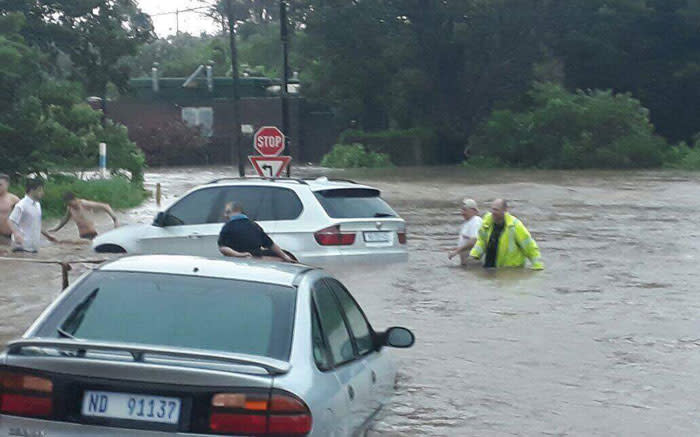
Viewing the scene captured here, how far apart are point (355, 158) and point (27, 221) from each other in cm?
4213

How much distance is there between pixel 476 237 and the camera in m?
18.0

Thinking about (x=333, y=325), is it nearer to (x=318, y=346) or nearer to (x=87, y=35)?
(x=318, y=346)

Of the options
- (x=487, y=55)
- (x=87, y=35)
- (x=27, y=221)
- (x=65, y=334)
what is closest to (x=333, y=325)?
(x=65, y=334)

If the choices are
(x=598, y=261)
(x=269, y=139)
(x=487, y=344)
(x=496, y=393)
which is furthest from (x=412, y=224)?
(x=496, y=393)

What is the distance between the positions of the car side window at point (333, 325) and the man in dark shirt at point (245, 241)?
598 centimetres

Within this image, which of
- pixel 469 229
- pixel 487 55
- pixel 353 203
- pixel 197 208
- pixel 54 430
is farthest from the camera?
pixel 487 55

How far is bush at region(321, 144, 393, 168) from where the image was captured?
58.5 metres

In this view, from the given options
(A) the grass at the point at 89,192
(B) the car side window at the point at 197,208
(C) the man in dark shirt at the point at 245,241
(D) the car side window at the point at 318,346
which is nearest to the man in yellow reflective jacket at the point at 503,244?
(B) the car side window at the point at 197,208

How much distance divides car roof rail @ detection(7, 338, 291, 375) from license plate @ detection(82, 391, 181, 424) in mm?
175

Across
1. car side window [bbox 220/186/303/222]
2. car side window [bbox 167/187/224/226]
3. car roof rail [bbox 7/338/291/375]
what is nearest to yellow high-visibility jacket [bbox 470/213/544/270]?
car side window [bbox 220/186/303/222]

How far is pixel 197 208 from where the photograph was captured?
15.2m

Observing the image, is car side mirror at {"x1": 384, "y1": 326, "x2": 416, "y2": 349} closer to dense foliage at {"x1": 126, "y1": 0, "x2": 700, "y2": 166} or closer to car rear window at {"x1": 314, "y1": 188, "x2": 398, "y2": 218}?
car rear window at {"x1": 314, "y1": 188, "x2": 398, "y2": 218}

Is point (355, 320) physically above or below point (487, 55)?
below

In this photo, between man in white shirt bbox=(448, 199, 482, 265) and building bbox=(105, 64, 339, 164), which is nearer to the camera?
man in white shirt bbox=(448, 199, 482, 265)
